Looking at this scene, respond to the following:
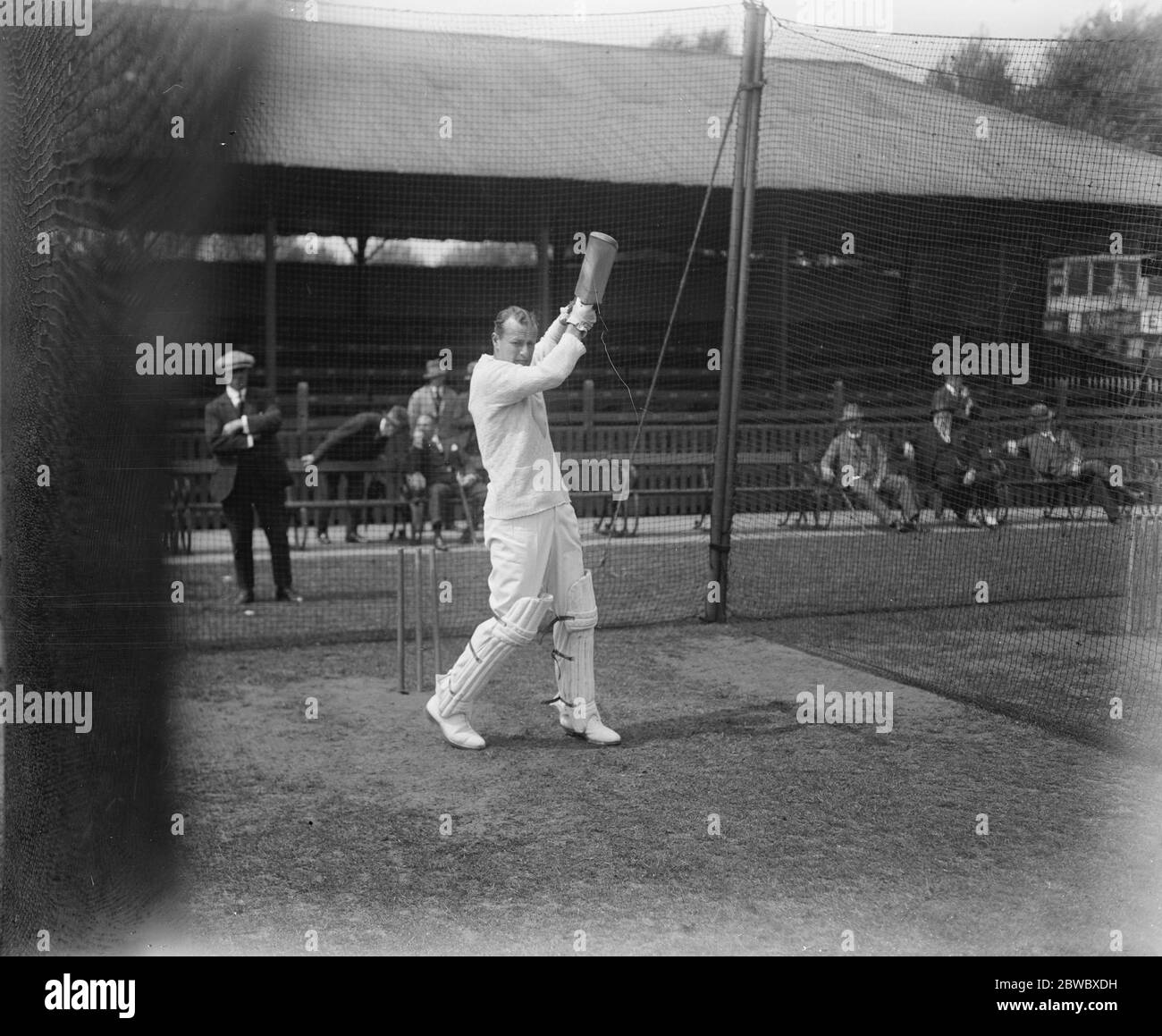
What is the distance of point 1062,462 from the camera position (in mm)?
12836

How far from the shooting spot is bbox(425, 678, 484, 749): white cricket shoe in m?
6.25

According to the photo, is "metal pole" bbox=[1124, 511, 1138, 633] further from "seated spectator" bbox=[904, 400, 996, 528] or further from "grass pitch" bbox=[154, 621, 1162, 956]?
"seated spectator" bbox=[904, 400, 996, 528]

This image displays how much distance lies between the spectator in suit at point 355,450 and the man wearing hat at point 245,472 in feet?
10.4

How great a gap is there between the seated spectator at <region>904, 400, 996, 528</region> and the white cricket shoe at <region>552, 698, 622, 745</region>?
7.60 m

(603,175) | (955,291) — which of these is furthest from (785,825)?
(603,175)

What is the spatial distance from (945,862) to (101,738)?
2.85 m

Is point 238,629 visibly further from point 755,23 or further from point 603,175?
point 603,175

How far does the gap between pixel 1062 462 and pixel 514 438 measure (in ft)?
27.2

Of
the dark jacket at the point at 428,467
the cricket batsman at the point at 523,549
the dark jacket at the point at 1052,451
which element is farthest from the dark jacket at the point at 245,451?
the dark jacket at the point at 1052,451

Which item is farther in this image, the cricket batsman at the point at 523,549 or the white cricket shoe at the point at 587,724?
the white cricket shoe at the point at 587,724

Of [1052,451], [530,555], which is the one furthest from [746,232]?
[1052,451]

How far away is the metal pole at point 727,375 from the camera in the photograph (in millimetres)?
9578

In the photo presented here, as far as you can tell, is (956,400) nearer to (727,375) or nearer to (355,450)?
(727,375)

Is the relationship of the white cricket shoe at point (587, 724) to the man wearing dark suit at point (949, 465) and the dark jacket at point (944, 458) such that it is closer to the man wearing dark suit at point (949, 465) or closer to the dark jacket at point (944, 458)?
the man wearing dark suit at point (949, 465)
